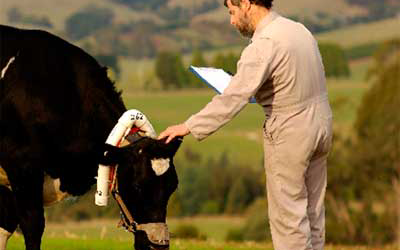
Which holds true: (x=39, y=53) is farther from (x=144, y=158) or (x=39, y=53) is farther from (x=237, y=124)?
(x=237, y=124)

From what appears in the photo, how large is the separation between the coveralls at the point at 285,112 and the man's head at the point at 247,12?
0.06 meters

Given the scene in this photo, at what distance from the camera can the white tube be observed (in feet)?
30.1

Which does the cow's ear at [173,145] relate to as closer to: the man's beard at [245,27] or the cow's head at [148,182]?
the cow's head at [148,182]

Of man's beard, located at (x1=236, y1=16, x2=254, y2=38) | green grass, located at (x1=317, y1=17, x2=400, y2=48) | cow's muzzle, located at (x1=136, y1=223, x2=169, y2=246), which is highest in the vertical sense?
man's beard, located at (x1=236, y1=16, x2=254, y2=38)

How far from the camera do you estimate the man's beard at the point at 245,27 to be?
8234 mm

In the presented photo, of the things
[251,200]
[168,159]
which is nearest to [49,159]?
[168,159]

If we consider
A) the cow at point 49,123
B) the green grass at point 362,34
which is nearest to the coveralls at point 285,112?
the cow at point 49,123

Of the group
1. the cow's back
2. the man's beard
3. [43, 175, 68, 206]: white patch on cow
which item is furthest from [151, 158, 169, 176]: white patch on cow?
[43, 175, 68, 206]: white patch on cow

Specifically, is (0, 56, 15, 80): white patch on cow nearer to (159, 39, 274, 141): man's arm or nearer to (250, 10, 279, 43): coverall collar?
(159, 39, 274, 141): man's arm

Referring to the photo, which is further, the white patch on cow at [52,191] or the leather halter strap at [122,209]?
the white patch on cow at [52,191]

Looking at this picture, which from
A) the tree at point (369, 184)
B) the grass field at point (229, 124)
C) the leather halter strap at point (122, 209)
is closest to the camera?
the leather halter strap at point (122, 209)

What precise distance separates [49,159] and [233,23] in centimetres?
278

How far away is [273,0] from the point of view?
27.1 ft

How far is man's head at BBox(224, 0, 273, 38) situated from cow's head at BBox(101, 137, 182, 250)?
1.17 m
